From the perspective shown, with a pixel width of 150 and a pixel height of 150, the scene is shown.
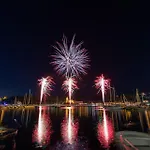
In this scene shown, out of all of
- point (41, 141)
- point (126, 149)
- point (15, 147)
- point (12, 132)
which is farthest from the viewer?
point (12, 132)

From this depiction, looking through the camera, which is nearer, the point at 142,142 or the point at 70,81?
the point at 142,142

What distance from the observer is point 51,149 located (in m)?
25.7

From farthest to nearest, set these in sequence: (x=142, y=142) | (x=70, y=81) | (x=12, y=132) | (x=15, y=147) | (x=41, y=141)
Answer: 1. (x=70, y=81)
2. (x=12, y=132)
3. (x=41, y=141)
4. (x=15, y=147)
5. (x=142, y=142)

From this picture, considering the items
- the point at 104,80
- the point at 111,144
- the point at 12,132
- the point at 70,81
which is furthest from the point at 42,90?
the point at 111,144

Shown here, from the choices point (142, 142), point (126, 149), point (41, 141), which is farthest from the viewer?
point (41, 141)

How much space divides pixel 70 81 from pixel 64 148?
6966 centimetres

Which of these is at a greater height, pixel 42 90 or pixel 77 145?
pixel 42 90

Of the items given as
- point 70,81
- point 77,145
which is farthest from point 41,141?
point 70,81

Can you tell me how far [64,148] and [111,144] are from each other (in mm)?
8048

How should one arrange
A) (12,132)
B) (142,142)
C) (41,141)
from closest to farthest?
(142,142)
(41,141)
(12,132)

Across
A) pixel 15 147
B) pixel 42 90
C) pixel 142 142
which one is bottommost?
pixel 15 147

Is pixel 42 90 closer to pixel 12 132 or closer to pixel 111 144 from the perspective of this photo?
pixel 12 132

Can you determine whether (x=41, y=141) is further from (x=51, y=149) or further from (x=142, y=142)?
(x=142, y=142)

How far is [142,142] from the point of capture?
22875 mm
